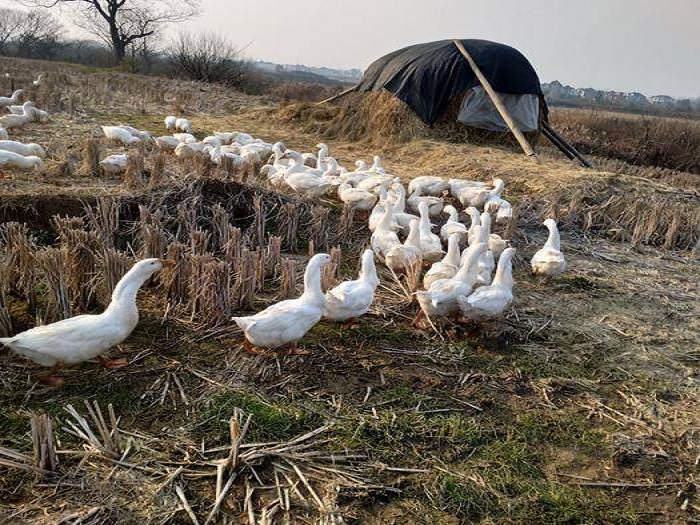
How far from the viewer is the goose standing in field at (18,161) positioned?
7633 mm

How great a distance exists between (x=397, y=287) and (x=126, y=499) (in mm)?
3507

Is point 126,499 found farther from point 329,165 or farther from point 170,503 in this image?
point 329,165

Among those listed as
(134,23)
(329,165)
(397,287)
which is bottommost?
(397,287)

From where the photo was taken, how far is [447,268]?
5.41 metres

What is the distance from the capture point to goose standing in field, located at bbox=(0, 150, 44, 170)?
763cm

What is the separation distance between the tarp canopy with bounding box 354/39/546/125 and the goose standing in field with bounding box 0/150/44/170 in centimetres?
943

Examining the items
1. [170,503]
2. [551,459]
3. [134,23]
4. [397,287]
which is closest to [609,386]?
[551,459]

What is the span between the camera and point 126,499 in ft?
9.25

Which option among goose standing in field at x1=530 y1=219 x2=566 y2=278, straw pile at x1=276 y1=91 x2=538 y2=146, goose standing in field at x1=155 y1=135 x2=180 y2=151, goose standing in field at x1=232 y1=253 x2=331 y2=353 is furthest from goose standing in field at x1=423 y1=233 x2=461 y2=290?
straw pile at x1=276 y1=91 x2=538 y2=146

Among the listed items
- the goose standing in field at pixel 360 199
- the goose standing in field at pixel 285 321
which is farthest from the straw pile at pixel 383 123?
the goose standing in field at pixel 285 321

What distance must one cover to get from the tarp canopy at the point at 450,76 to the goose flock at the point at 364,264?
5.17m

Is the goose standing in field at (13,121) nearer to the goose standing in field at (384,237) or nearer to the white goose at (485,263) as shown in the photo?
the goose standing in field at (384,237)

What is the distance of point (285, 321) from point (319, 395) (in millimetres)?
609

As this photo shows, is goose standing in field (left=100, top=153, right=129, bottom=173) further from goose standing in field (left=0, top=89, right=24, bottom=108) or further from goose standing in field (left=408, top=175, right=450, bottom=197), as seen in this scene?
goose standing in field (left=0, top=89, right=24, bottom=108)
